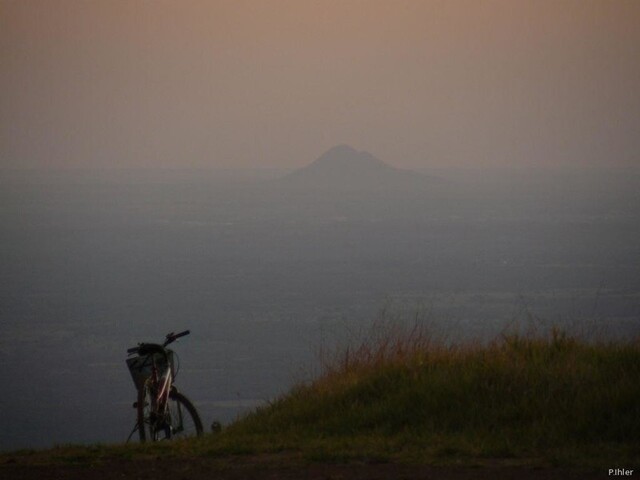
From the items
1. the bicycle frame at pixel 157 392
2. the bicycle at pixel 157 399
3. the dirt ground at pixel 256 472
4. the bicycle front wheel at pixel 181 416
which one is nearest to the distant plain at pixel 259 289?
the bicycle front wheel at pixel 181 416

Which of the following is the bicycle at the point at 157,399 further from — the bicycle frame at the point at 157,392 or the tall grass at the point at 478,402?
the tall grass at the point at 478,402

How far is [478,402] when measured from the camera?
725 cm

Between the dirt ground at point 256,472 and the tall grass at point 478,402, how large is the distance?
38 centimetres

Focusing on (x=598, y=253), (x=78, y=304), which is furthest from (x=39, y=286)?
(x=598, y=253)

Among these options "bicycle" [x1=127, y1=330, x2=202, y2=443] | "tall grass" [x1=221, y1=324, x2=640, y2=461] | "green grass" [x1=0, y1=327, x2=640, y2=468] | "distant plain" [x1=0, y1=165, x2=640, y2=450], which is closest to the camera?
"green grass" [x1=0, y1=327, x2=640, y2=468]

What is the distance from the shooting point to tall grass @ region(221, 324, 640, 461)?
6.62 metres

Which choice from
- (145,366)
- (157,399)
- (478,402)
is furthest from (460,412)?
(145,366)

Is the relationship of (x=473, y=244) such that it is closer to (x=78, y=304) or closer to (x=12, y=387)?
(x=78, y=304)

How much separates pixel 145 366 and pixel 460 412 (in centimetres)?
298

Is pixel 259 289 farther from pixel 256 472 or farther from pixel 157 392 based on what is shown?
pixel 256 472

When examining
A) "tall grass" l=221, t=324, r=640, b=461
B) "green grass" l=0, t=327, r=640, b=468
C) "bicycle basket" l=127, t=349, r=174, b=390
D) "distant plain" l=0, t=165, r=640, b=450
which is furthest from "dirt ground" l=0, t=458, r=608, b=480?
"distant plain" l=0, t=165, r=640, b=450

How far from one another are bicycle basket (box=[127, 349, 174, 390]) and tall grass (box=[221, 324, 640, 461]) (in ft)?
3.32

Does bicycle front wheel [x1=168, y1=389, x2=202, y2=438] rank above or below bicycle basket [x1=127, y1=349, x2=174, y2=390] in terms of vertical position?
below

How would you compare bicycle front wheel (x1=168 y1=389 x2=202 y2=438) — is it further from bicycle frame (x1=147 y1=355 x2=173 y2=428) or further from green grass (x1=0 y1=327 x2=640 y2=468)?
green grass (x1=0 y1=327 x2=640 y2=468)
